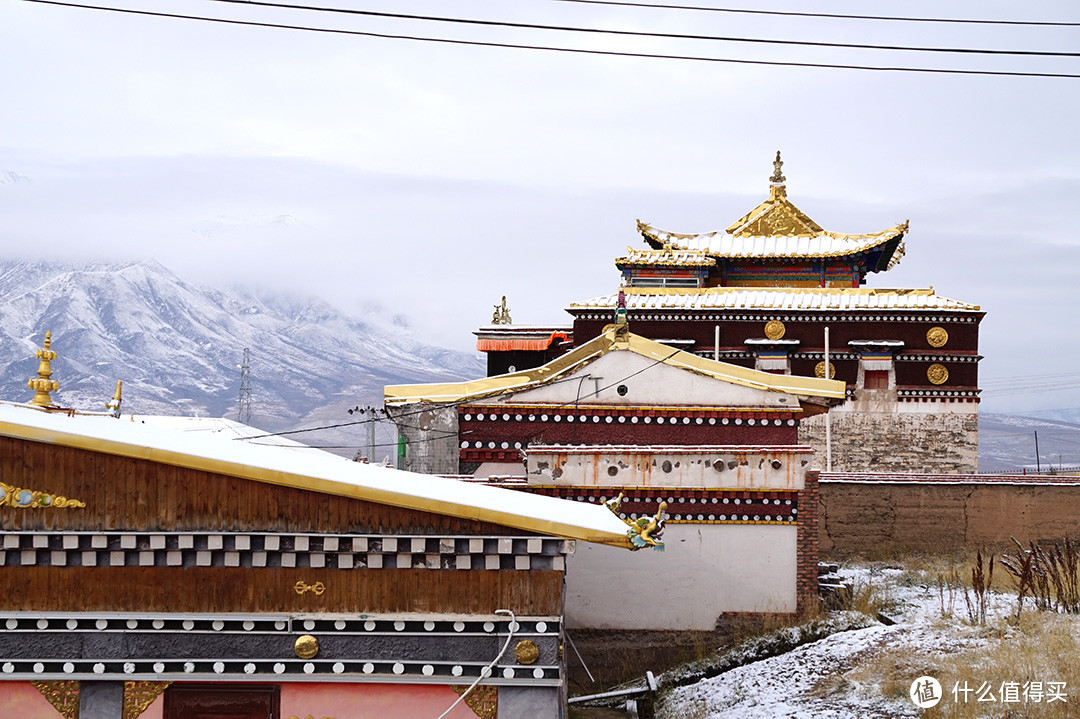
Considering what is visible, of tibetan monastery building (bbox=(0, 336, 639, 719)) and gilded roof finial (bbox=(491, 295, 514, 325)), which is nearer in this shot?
tibetan monastery building (bbox=(0, 336, 639, 719))

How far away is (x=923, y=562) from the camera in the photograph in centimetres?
2072

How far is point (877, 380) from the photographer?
30.2 m

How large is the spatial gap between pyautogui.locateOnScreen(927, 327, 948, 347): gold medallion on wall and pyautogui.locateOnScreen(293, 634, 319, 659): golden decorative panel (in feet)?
83.9

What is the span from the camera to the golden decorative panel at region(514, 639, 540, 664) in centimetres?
870

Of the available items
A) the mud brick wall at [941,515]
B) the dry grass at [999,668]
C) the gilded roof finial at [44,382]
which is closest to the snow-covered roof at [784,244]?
the mud brick wall at [941,515]

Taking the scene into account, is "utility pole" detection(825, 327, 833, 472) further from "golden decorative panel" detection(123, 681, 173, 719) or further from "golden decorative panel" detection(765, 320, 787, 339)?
"golden decorative panel" detection(123, 681, 173, 719)

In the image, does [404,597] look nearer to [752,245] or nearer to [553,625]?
[553,625]

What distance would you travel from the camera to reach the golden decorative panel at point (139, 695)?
872cm

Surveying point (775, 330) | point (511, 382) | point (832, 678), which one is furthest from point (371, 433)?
point (832, 678)

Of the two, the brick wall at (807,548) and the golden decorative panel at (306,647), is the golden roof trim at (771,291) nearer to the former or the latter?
the brick wall at (807,548)

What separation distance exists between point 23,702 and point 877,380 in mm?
26129

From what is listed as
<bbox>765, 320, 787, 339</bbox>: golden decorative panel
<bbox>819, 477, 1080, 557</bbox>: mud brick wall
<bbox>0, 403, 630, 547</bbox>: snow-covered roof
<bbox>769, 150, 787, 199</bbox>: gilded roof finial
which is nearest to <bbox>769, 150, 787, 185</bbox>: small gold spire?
<bbox>769, 150, 787, 199</bbox>: gilded roof finial

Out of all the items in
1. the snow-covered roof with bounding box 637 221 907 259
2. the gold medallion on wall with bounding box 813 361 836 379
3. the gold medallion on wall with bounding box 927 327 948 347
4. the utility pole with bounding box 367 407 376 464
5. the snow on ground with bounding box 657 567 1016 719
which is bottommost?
the snow on ground with bounding box 657 567 1016 719

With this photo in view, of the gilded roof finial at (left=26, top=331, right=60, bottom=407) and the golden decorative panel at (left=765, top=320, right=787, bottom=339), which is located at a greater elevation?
the golden decorative panel at (left=765, top=320, right=787, bottom=339)
